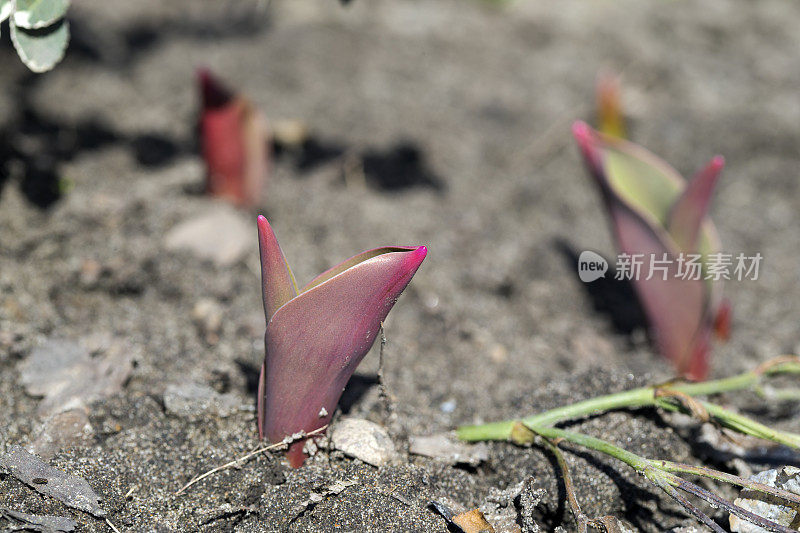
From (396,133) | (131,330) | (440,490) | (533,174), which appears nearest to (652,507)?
(440,490)

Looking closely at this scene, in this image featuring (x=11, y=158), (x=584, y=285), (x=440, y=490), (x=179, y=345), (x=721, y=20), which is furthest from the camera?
(x=721, y=20)

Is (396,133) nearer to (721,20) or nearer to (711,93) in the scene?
(711,93)

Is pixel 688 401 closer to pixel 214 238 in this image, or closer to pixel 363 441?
pixel 363 441

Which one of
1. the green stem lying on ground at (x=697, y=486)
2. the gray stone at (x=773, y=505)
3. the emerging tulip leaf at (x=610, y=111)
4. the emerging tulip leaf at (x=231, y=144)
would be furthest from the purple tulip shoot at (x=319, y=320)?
the emerging tulip leaf at (x=610, y=111)

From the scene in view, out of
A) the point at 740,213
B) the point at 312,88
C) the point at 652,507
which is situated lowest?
the point at 652,507

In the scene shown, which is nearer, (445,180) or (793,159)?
(445,180)

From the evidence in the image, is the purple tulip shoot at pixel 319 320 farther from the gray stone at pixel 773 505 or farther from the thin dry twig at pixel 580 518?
the gray stone at pixel 773 505
